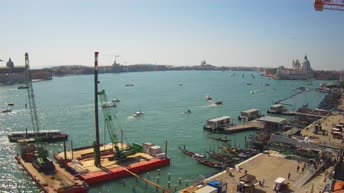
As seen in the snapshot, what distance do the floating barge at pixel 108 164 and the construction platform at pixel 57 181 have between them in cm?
122

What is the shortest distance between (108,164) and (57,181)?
714 cm

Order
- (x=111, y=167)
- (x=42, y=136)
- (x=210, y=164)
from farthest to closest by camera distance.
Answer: (x=42, y=136), (x=210, y=164), (x=111, y=167)

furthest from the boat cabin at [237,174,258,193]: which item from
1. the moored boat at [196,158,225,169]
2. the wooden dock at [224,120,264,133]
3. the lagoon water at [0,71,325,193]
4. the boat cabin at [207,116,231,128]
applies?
the boat cabin at [207,116,231,128]

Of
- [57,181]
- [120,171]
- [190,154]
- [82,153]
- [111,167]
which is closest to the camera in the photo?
[57,181]

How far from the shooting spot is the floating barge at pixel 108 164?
38.0 m

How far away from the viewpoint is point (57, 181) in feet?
118

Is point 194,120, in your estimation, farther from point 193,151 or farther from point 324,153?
point 324,153

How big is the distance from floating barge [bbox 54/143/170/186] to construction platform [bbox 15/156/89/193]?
4.01 ft

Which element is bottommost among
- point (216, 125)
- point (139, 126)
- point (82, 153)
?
point (139, 126)

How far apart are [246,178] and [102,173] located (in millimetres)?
16372

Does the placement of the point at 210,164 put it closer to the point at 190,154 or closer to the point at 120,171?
the point at 190,154

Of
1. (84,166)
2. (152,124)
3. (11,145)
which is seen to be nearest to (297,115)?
(152,124)

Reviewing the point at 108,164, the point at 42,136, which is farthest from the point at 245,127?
the point at 42,136

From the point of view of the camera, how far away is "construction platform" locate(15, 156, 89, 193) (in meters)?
33.3
